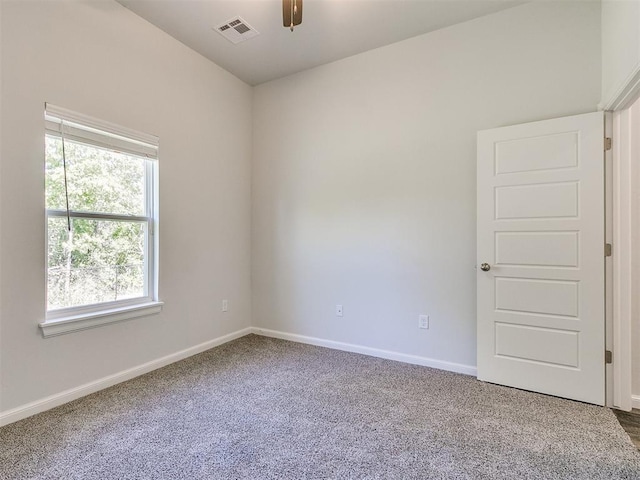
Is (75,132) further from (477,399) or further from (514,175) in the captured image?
(477,399)

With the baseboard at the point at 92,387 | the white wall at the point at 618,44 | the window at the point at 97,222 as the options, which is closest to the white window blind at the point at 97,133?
the window at the point at 97,222

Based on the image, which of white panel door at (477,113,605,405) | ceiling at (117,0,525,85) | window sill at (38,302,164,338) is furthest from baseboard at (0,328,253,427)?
ceiling at (117,0,525,85)

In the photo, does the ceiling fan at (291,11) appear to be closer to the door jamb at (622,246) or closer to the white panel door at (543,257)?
the white panel door at (543,257)

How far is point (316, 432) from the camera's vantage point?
1895 mm

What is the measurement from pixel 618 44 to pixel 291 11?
206 centimetres

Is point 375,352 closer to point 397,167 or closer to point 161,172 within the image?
point 397,167

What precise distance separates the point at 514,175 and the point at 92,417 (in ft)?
11.3

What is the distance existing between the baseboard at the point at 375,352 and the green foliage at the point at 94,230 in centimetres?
158

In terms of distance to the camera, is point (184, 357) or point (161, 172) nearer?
point (161, 172)

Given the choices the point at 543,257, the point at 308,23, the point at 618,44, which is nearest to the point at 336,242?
the point at 543,257

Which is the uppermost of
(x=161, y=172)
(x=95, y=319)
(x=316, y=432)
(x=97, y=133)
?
(x=97, y=133)

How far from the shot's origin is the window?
2230 millimetres

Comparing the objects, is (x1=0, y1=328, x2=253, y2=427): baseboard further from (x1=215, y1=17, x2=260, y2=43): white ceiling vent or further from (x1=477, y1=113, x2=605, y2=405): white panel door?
(x1=215, y1=17, x2=260, y2=43): white ceiling vent

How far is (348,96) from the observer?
3311mm
